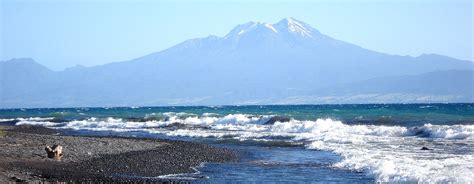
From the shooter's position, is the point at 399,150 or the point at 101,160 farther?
the point at 399,150

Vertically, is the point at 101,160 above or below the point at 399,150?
below

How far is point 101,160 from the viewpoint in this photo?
23.6 m

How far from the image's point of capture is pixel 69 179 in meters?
17.8

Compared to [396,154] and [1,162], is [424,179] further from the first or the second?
[1,162]

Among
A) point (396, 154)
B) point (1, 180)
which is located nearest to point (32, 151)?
Answer: point (1, 180)

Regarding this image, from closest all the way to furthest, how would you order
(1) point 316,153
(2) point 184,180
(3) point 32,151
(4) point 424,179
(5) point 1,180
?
(5) point 1,180 → (4) point 424,179 → (2) point 184,180 → (3) point 32,151 → (1) point 316,153

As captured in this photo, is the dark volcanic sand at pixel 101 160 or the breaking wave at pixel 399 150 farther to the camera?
the breaking wave at pixel 399 150

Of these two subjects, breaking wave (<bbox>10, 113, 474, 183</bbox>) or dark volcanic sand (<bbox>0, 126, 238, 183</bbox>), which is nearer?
dark volcanic sand (<bbox>0, 126, 238, 183</bbox>)

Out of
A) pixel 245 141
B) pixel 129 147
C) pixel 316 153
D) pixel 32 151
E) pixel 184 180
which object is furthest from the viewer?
pixel 245 141

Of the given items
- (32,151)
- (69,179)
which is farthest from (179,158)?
(69,179)

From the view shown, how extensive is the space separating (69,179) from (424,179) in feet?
28.0

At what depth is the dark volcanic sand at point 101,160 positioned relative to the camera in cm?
1877

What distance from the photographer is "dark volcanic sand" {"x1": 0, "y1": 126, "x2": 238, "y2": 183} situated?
18.8 metres

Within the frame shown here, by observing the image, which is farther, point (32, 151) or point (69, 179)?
point (32, 151)
